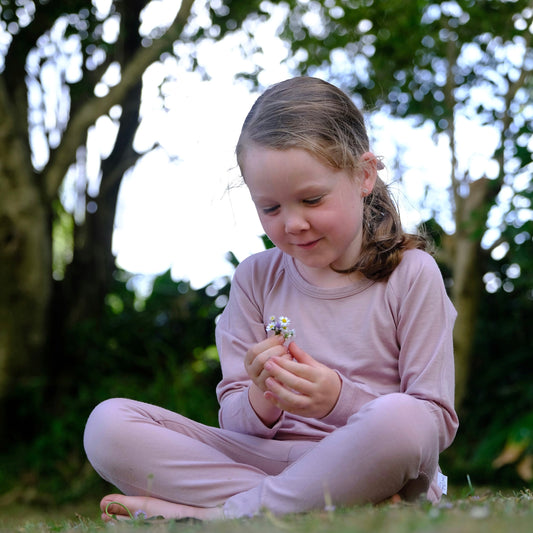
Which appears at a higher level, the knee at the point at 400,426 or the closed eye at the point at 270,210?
the closed eye at the point at 270,210

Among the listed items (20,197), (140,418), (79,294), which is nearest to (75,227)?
(79,294)

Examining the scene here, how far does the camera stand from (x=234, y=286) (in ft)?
9.31

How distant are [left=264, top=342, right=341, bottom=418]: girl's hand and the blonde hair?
19.7 inches

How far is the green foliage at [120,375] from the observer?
4.73 m

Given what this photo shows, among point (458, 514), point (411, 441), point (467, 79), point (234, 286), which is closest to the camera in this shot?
point (458, 514)

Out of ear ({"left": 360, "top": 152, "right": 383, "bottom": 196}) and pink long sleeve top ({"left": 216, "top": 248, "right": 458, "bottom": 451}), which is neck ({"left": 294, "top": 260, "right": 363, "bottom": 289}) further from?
ear ({"left": 360, "top": 152, "right": 383, "bottom": 196})

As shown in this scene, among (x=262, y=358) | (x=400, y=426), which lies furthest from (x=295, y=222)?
(x=400, y=426)

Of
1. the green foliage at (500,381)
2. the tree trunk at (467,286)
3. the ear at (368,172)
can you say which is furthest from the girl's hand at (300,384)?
the tree trunk at (467,286)

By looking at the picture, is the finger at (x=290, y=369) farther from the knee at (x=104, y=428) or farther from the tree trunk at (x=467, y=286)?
the tree trunk at (x=467, y=286)

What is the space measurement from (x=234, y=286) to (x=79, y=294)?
10.2 ft

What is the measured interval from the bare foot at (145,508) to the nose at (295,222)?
88 centimetres

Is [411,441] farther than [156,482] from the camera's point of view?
No

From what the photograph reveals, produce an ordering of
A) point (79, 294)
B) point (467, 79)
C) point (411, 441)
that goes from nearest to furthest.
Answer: point (411, 441) → point (467, 79) → point (79, 294)

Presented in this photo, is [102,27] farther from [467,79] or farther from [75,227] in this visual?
[467,79]
